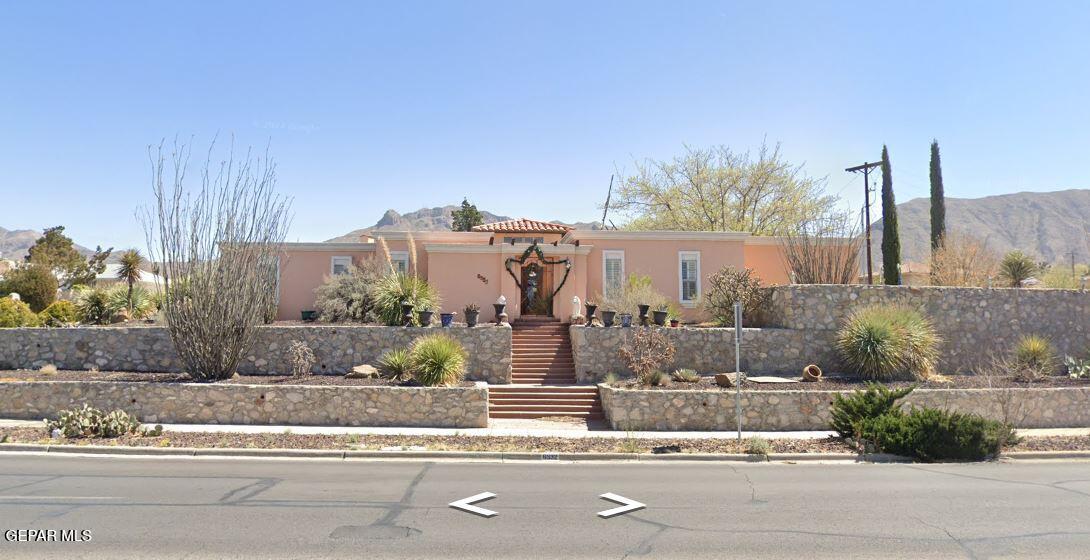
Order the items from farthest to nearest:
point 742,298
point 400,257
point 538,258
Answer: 1. point 400,257
2. point 538,258
3. point 742,298

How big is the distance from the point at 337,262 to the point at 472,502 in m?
19.1

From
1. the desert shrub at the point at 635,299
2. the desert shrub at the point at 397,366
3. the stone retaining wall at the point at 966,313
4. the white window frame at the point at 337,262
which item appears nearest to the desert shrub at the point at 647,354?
the desert shrub at the point at 635,299

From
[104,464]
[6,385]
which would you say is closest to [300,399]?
[104,464]

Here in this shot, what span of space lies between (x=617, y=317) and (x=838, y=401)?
30.1 feet

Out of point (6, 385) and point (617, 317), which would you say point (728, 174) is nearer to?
point (617, 317)

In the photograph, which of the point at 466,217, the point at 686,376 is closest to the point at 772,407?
the point at 686,376

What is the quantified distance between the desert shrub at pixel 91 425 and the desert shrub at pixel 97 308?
39.6 feet

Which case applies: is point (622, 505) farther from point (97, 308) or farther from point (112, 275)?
point (112, 275)

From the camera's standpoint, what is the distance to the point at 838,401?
13.7 metres

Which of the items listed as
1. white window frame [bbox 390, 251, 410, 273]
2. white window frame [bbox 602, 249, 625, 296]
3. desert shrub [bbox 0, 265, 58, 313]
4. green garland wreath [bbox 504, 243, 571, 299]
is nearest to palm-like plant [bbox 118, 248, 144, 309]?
desert shrub [bbox 0, 265, 58, 313]

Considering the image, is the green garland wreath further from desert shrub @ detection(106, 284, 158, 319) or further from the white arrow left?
the white arrow left

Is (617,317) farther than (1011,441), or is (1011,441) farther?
(617,317)

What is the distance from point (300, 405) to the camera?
611 inches

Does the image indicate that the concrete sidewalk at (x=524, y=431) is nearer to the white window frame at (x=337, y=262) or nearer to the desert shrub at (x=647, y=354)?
the desert shrub at (x=647, y=354)
